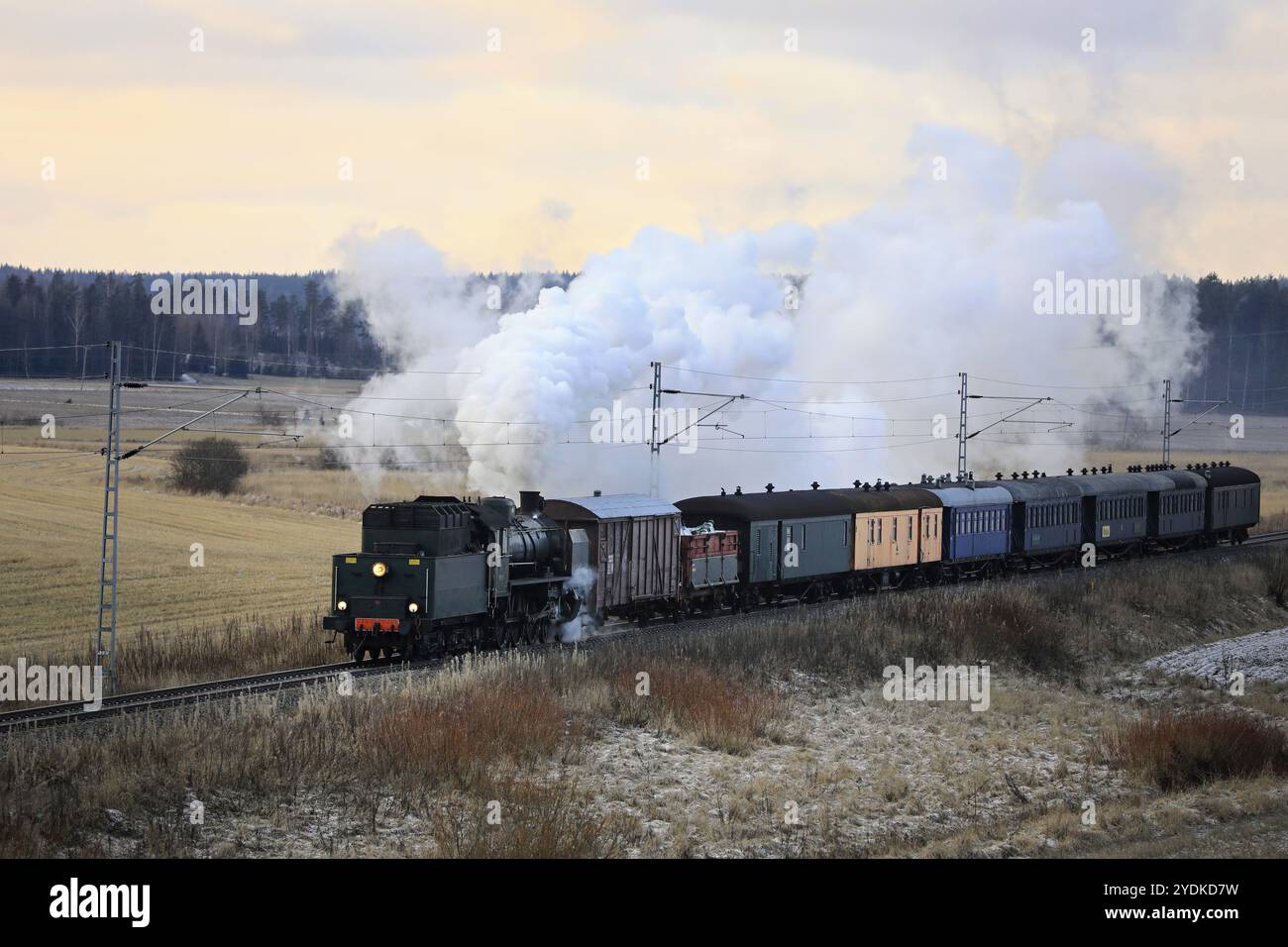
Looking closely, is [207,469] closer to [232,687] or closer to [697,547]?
[697,547]

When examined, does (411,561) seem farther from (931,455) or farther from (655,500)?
(931,455)

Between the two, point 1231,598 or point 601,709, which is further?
point 1231,598

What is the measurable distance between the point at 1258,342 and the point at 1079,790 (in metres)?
180

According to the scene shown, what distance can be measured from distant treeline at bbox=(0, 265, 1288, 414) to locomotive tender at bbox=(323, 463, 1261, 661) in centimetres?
7233

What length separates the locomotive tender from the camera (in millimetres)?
27906

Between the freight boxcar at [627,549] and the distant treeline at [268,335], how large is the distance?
3432 inches

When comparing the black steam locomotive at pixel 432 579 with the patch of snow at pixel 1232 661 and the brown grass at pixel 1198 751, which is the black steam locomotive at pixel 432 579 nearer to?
the brown grass at pixel 1198 751

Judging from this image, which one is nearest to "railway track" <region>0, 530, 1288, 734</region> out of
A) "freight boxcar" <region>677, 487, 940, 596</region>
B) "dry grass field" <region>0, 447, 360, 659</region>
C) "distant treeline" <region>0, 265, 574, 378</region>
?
"freight boxcar" <region>677, 487, 940, 596</region>

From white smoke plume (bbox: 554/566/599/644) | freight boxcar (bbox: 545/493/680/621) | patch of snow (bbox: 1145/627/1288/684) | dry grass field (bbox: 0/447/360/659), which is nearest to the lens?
white smoke plume (bbox: 554/566/599/644)

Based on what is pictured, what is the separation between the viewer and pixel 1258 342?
609ft

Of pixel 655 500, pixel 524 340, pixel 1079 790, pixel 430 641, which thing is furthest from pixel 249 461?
pixel 1079 790

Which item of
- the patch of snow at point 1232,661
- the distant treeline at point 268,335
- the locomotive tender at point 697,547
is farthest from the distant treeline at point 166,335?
the patch of snow at point 1232,661

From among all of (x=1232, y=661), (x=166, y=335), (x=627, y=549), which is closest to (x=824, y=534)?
(x=627, y=549)

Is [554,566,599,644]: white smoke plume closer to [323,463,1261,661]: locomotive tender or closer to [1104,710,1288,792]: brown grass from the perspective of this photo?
[323,463,1261,661]: locomotive tender
